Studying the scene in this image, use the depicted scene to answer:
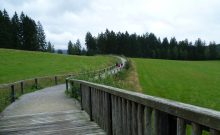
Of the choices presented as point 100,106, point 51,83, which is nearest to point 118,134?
point 100,106

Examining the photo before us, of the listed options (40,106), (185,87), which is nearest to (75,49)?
(185,87)

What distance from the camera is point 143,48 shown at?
6127 inches

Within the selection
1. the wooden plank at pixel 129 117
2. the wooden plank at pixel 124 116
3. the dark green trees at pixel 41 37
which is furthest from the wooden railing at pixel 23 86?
the dark green trees at pixel 41 37

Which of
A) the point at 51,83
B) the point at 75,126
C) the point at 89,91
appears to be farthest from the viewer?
the point at 51,83

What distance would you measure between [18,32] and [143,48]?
210ft

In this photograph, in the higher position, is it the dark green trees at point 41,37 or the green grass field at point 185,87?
the dark green trees at point 41,37

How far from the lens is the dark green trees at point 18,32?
97738mm

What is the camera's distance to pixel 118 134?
6086mm

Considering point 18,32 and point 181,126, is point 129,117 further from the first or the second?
point 18,32

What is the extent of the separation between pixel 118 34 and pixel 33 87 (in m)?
118

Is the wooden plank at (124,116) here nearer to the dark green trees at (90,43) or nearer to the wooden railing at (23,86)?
the wooden railing at (23,86)

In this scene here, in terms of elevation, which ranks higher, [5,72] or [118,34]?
[118,34]

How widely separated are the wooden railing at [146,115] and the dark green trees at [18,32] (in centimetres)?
9328

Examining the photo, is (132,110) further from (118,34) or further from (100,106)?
(118,34)
